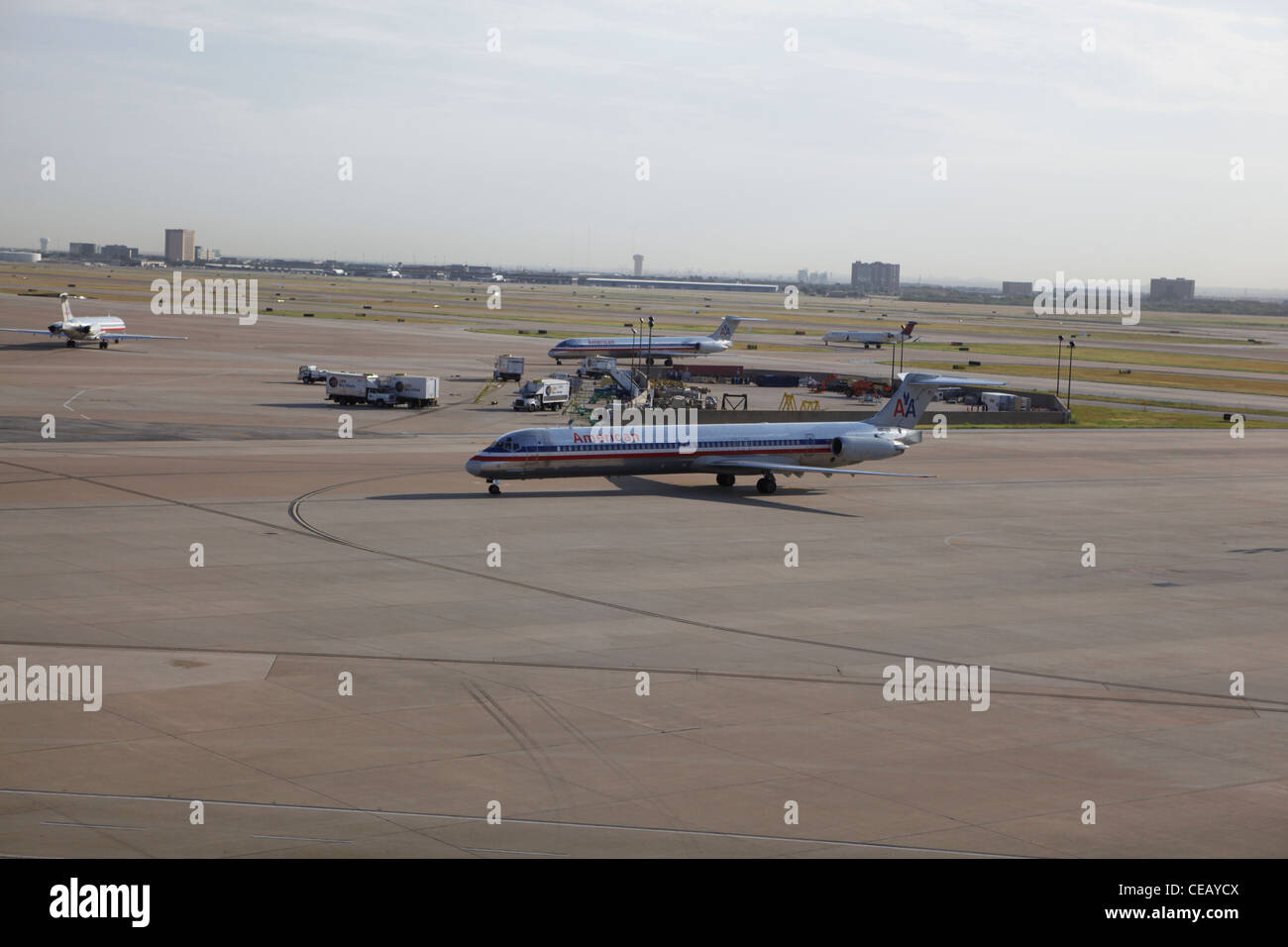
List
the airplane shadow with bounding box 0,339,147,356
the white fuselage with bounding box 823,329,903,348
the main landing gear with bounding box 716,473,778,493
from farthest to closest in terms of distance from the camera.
Answer: 1. the white fuselage with bounding box 823,329,903,348
2. the airplane shadow with bounding box 0,339,147,356
3. the main landing gear with bounding box 716,473,778,493

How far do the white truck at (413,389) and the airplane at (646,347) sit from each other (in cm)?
4108

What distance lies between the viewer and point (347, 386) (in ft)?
322

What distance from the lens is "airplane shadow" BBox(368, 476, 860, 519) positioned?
5909cm

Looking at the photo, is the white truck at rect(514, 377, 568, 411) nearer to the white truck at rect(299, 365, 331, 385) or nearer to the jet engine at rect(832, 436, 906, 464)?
the white truck at rect(299, 365, 331, 385)

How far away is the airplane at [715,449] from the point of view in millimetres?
58469

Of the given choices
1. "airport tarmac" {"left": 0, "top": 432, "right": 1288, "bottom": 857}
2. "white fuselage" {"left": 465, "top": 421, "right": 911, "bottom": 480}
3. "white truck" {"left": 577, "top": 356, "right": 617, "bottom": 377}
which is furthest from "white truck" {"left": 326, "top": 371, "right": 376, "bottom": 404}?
"white fuselage" {"left": 465, "top": 421, "right": 911, "bottom": 480}

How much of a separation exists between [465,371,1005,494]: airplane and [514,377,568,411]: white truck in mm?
35644

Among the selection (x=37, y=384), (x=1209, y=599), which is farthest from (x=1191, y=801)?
(x=37, y=384)

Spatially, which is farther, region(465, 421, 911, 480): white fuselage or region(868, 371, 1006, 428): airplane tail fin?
region(868, 371, 1006, 428): airplane tail fin

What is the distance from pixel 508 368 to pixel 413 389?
846 inches

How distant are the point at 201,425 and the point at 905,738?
64473 mm
